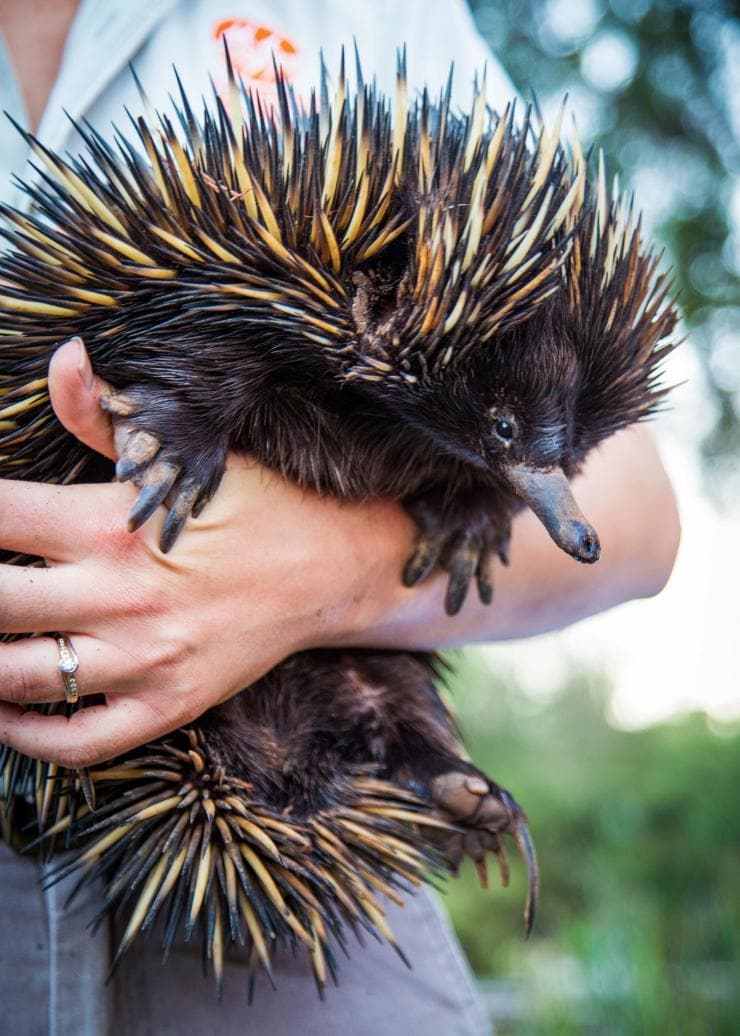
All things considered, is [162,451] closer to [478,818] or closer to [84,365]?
[84,365]

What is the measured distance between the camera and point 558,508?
3.29ft

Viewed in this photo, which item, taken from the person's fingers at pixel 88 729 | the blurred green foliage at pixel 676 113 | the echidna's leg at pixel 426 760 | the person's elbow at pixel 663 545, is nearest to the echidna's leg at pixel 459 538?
the echidna's leg at pixel 426 760

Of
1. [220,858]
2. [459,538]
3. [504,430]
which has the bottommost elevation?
[220,858]

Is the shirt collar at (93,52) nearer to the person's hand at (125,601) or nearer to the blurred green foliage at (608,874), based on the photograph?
the person's hand at (125,601)

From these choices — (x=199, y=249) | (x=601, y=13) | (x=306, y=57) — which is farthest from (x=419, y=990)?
(x=601, y=13)

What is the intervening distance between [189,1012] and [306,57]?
0.99m

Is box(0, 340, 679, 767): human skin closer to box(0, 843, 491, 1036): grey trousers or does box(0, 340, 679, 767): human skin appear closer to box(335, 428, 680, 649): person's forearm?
box(335, 428, 680, 649): person's forearm

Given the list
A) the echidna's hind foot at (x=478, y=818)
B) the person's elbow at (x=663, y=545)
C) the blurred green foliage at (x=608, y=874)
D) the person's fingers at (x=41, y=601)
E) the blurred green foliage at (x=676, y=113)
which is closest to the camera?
the person's fingers at (x=41, y=601)

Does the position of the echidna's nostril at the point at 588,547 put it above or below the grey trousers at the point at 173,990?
above

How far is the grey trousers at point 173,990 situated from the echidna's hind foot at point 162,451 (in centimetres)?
38

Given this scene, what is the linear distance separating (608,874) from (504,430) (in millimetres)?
2500

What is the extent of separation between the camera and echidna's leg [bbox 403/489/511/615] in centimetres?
122

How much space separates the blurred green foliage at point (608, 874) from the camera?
2273 mm

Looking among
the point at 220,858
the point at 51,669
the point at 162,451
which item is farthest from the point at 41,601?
the point at 220,858
